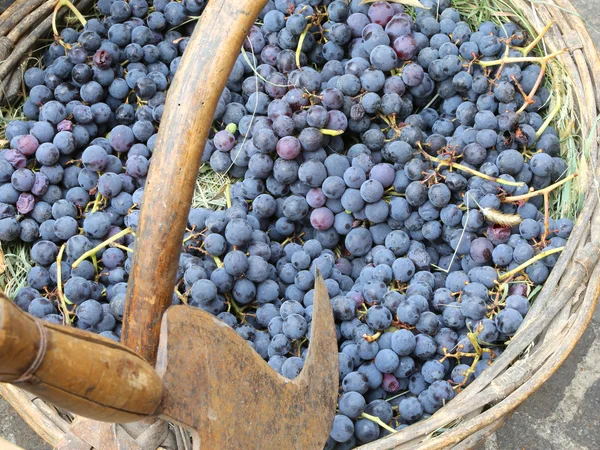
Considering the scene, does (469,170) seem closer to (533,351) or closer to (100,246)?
(533,351)

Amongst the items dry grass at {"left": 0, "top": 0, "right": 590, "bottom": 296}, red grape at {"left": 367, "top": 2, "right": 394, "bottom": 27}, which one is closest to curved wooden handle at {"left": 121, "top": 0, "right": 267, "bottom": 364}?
dry grass at {"left": 0, "top": 0, "right": 590, "bottom": 296}

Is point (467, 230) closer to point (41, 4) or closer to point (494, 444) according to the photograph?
point (494, 444)

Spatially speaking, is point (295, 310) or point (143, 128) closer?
point (295, 310)

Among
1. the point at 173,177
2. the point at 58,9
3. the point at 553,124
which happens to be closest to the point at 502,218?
the point at 553,124

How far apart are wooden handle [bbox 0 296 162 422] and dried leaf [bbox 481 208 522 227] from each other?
0.73 meters

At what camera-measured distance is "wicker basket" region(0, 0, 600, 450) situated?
2.80ft

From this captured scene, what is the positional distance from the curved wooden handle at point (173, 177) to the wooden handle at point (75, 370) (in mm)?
151

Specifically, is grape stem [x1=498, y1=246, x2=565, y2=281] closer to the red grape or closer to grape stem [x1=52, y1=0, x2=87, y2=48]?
the red grape

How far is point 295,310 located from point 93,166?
0.52 metres

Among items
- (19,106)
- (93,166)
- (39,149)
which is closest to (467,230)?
(93,166)

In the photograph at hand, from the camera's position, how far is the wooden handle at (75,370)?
1.58ft

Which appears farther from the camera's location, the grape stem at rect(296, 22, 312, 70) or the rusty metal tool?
the grape stem at rect(296, 22, 312, 70)

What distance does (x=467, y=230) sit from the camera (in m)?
1.20

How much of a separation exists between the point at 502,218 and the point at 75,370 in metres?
0.84
